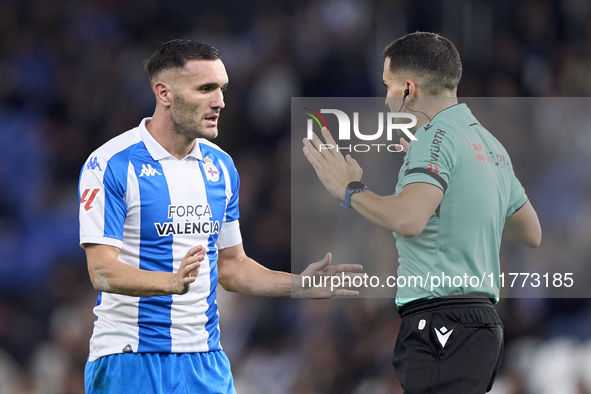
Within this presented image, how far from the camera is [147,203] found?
146 inches

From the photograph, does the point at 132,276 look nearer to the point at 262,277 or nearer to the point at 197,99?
the point at 262,277

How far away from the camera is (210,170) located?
404cm

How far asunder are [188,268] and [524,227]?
1.70m

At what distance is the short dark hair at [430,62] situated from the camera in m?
3.61

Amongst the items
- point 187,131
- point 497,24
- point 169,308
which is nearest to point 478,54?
point 497,24

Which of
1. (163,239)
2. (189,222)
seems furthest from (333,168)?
(163,239)

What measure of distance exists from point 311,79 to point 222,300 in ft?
8.15

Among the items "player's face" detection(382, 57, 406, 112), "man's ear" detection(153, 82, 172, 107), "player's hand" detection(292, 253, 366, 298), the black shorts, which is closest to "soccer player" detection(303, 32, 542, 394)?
the black shorts

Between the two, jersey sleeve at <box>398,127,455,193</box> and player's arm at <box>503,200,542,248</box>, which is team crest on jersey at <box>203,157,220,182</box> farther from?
player's arm at <box>503,200,542,248</box>

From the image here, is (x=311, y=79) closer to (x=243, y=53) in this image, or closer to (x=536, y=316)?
(x=243, y=53)

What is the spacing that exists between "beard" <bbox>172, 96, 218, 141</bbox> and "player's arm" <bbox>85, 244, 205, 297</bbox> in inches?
29.1

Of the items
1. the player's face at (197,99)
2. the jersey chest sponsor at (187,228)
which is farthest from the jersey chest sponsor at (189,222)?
the player's face at (197,99)

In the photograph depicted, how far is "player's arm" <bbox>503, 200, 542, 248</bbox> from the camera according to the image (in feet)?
12.4

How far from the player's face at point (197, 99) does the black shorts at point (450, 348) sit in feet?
4.66
